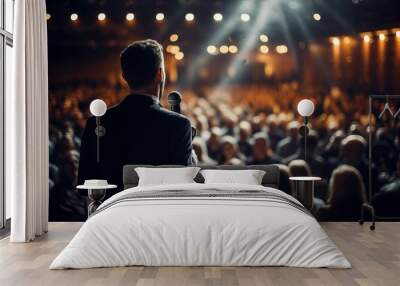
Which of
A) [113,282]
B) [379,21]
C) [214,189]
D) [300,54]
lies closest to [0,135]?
[214,189]

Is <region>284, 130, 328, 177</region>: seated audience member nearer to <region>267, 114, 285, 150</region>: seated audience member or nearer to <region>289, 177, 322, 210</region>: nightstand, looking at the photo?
<region>267, 114, 285, 150</region>: seated audience member

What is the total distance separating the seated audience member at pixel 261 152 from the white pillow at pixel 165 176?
985mm

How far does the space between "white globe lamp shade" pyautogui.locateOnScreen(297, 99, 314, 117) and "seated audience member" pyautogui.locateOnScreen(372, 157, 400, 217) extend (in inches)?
56.3

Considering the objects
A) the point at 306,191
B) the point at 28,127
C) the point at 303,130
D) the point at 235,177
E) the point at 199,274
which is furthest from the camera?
the point at 303,130

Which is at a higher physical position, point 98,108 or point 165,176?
point 98,108

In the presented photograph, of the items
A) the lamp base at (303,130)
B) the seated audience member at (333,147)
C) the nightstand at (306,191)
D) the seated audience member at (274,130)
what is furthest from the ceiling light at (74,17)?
the seated audience member at (333,147)

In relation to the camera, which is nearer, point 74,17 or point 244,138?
point 244,138

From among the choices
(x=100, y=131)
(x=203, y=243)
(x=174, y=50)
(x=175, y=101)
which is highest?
(x=174, y=50)

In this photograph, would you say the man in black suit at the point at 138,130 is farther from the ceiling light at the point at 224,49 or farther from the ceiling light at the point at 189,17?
the ceiling light at the point at 224,49

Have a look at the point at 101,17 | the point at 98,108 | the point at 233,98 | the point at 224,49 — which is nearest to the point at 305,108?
the point at 233,98

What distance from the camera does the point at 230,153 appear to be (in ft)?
25.9

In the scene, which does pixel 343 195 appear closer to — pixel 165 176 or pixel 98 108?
pixel 165 176

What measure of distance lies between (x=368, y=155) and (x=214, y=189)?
9.29 feet

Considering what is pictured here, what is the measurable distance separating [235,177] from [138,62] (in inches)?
83.7
